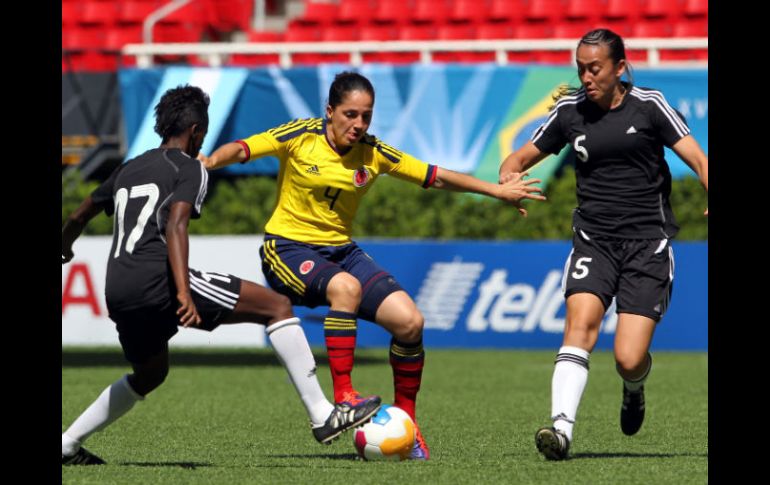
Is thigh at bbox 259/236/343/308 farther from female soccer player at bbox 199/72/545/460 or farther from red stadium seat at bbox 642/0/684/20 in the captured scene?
red stadium seat at bbox 642/0/684/20

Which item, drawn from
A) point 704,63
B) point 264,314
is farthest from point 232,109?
point 264,314

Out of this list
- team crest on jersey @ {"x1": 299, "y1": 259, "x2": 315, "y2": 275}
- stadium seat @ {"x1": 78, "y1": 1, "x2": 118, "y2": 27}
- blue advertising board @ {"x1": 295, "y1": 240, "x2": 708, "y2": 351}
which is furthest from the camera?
stadium seat @ {"x1": 78, "y1": 1, "x2": 118, "y2": 27}

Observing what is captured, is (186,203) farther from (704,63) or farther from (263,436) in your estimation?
(704,63)

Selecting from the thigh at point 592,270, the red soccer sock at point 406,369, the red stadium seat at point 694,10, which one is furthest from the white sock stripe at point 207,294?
the red stadium seat at point 694,10

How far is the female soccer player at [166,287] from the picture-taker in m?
6.57

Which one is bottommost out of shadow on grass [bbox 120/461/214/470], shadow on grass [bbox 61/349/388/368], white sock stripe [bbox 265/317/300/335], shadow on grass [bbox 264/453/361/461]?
shadow on grass [bbox 61/349/388/368]

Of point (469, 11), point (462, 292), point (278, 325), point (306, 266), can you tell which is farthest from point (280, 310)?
point (469, 11)

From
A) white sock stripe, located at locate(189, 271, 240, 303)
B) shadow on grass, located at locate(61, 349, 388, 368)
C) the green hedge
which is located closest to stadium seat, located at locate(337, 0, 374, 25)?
the green hedge

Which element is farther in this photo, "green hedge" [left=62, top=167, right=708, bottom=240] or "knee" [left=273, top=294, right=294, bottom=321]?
"green hedge" [left=62, top=167, right=708, bottom=240]

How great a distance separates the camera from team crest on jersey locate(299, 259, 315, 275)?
753 centimetres

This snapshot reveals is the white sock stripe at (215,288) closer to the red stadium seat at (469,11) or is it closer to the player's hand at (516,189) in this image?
the player's hand at (516,189)

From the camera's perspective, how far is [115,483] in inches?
244

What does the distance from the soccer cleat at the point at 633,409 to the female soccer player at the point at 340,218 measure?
122 cm

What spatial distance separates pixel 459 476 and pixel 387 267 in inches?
357
